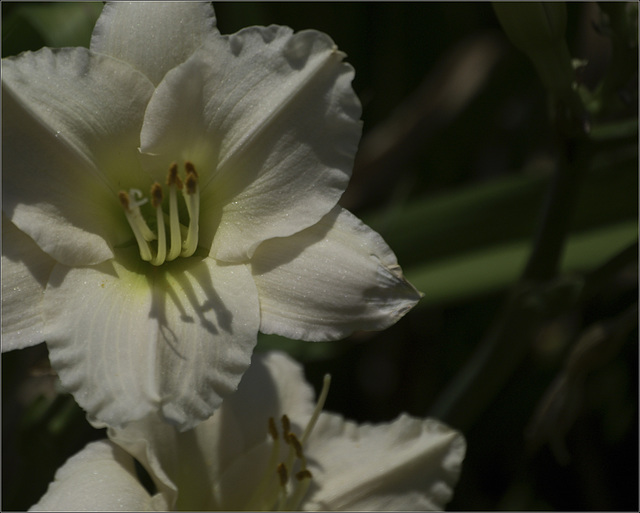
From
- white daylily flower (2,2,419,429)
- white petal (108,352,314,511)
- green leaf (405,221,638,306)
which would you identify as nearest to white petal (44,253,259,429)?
white daylily flower (2,2,419,429)

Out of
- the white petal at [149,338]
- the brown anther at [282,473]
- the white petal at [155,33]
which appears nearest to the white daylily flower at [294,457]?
the brown anther at [282,473]

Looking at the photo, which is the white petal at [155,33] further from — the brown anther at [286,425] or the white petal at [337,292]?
the brown anther at [286,425]

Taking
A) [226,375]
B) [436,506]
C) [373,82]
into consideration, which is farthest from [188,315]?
[373,82]

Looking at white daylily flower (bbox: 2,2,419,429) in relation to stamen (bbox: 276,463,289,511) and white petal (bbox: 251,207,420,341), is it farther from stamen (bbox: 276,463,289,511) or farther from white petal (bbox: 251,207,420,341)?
stamen (bbox: 276,463,289,511)

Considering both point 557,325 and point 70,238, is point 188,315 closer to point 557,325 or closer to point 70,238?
point 70,238

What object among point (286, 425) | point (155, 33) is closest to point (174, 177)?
A: point (155, 33)
